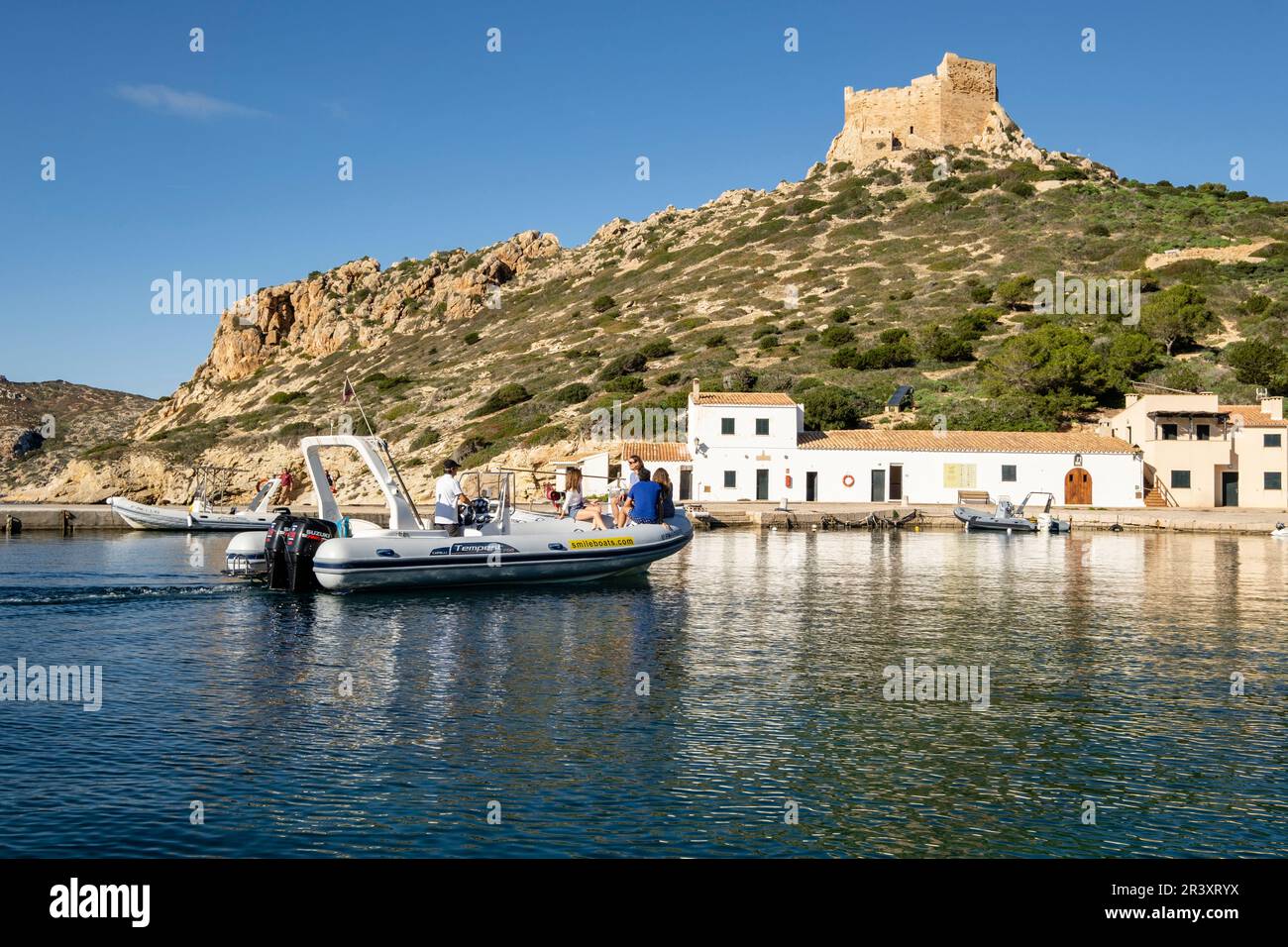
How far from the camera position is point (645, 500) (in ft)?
79.0

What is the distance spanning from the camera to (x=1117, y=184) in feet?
364

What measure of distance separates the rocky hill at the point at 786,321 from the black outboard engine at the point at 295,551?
1396 inches

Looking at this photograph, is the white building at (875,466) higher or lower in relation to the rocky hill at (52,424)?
lower

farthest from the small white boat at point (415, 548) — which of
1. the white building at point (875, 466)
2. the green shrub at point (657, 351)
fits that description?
the green shrub at point (657, 351)

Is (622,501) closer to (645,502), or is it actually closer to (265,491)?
(645,502)

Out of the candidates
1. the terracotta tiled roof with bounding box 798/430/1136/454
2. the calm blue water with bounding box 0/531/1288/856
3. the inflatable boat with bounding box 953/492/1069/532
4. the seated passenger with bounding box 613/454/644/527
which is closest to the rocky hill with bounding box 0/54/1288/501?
the terracotta tiled roof with bounding box 798/430/1136/454

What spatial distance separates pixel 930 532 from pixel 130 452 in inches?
2114

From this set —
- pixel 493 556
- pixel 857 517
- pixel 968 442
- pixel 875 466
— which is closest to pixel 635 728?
pixel 493 556

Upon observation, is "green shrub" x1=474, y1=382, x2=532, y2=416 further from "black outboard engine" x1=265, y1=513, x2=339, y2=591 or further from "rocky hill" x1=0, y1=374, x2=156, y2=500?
"black outboard engine" x1=265, y1=513, x2=339, y2=591

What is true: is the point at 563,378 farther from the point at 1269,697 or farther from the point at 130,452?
the point at 1269,697

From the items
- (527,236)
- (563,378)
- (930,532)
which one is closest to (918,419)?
(930,532)

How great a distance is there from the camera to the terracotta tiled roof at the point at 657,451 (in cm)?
5119

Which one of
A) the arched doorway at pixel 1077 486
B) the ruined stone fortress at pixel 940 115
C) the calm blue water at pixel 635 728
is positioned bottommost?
the calm blue water at pixel 635 728

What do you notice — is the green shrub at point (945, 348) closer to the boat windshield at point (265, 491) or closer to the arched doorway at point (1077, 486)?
the arched doorway at point (1077, 486)
